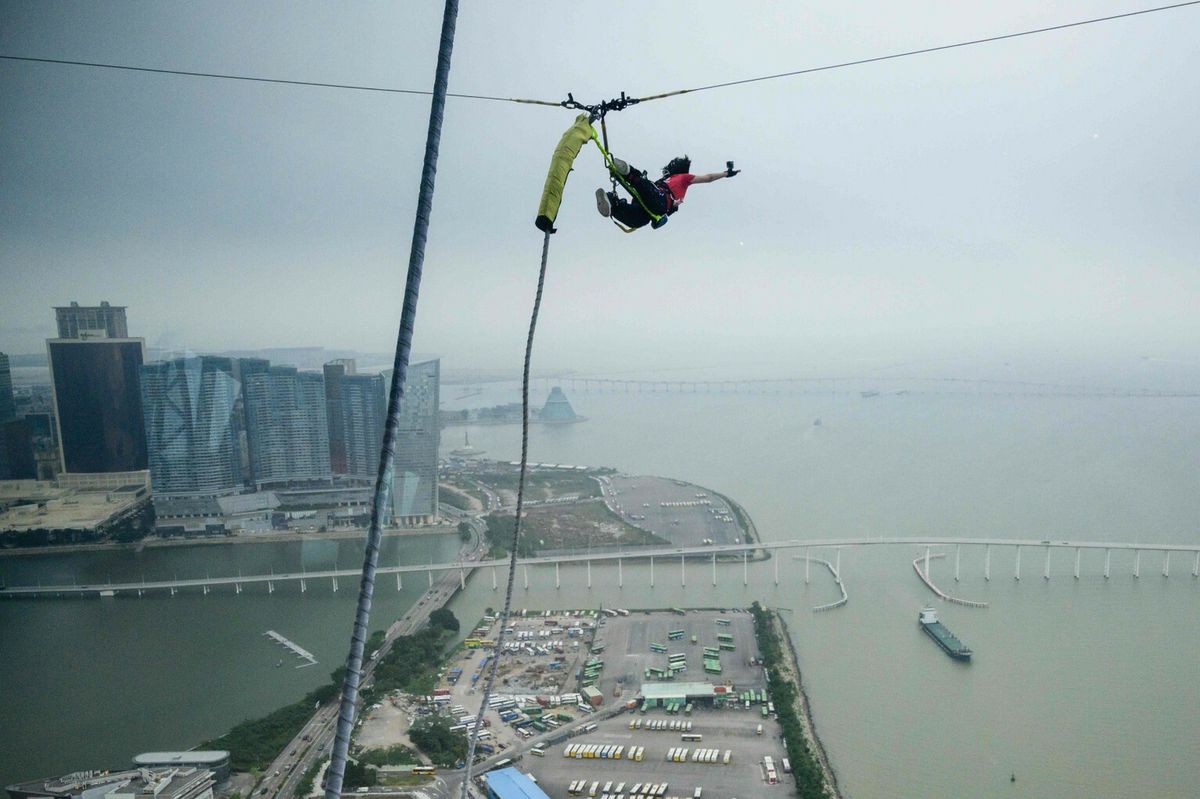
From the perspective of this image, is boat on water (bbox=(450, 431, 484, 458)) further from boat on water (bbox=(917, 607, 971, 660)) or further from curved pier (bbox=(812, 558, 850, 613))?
boat on water (bbox=(917, 607, 971, 660))

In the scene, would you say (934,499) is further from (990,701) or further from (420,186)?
(420,186)

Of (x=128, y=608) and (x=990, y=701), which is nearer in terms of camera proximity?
(x=990, y=701)

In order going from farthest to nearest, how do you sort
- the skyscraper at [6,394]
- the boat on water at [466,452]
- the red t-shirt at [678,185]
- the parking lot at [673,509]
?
the boat on water at [466,452] < the parking lot at [673,509] < the skyscraper at [6,394] < the red t-shirt at [678,185]

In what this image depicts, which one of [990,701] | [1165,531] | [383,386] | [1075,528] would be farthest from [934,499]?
[383,386]

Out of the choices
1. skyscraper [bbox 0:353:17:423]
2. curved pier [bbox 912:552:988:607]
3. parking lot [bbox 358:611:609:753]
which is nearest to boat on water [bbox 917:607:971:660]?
curved pier [bbox 912:552:988:607]

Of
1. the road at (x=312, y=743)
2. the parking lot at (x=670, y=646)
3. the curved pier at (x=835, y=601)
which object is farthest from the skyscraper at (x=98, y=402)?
the curved pier at (x=835, y=601)

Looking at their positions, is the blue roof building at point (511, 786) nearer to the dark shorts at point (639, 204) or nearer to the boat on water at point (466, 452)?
the dark shorts at point (639, 204)
